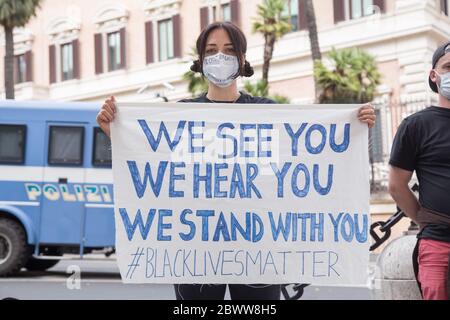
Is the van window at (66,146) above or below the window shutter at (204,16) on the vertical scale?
below

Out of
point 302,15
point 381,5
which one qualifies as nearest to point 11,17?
point 302,15

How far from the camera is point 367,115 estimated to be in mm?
3729

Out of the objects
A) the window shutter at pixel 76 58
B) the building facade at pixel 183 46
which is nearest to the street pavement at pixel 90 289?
the building facade at pixel 183 46

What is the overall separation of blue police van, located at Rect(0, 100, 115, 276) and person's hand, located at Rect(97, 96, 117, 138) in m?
9.38

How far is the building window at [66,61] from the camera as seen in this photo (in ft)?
116

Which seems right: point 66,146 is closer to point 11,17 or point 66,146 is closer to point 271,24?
point 271,24

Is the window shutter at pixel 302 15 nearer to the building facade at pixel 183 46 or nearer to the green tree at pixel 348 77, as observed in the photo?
the building facade at pixel 183 46

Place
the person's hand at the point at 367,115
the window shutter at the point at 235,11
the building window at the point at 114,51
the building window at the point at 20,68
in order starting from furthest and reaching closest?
the building window at the point at 20,68 → the building window at the point at 114,51 → the window shutter at the point at 235,11 → the person's hand at the point at 367,115

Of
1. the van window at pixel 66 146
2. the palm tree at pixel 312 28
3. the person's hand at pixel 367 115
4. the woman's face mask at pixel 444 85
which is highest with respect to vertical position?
the palm tree at pixel 312 28

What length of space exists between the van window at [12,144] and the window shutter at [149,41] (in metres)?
19.9

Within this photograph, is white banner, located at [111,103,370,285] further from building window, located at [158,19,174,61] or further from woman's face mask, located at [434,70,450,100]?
building window, located at [158,19,174,61]

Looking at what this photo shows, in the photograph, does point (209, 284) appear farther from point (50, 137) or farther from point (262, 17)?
point (262, 17)

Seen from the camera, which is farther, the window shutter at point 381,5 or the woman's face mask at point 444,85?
the window shutter at point 381,5

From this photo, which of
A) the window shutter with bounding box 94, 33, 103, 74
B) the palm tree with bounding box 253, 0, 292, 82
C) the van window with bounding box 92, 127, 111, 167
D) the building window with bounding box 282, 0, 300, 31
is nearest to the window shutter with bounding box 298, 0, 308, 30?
the building window with bounding box 282, 0, 300, 31
